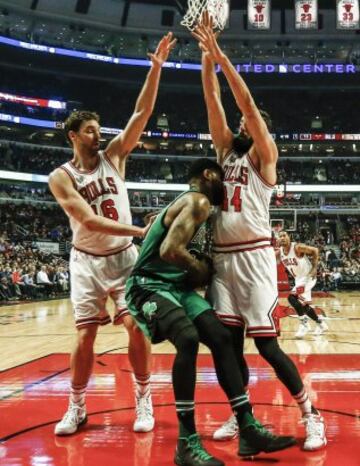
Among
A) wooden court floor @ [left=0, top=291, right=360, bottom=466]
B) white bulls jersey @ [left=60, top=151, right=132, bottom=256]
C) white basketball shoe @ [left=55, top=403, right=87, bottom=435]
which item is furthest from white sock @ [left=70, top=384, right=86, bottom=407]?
white bulls jersey @ [left=60, top=151, right=132, bottom=256]

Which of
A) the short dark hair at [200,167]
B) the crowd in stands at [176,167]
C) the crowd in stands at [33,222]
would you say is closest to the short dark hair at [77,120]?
the short dark hair at [200,167]

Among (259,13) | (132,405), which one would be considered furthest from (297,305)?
(259,13)

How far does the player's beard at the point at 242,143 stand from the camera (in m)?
3.96

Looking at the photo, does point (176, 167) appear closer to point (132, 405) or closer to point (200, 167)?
point (132, 405)

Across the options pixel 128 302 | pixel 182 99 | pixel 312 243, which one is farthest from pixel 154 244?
pixel 182 99

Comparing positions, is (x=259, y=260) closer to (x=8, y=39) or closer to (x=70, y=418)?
(x=70, y=418)

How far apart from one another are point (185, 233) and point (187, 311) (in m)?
0.53

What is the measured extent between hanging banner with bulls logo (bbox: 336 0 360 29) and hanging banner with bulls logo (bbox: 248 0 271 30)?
347 cm

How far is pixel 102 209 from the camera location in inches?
165

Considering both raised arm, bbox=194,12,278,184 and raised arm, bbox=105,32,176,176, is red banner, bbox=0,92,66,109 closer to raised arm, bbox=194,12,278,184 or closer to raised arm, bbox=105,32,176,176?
raised arm, bbox=105,32,176,176

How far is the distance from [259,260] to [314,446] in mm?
1209

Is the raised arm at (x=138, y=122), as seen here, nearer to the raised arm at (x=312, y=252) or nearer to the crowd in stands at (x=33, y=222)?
the raised arm at (x=312, y=252)

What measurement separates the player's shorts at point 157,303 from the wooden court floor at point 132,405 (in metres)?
0.79

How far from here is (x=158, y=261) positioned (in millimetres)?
3551
